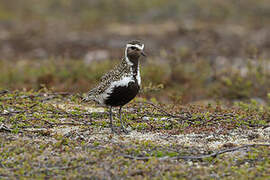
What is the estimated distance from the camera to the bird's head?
6391 millimetres

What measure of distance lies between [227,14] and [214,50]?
836 cm

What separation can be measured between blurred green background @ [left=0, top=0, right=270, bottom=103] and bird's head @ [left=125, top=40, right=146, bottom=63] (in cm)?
244

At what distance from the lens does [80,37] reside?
889 inches

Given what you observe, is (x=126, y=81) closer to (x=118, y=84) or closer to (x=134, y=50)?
(x=118, y=84)

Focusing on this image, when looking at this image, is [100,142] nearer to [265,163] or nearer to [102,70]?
[265,163]

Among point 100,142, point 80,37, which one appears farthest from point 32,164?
point 80,37

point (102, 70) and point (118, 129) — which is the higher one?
point (102, 70)

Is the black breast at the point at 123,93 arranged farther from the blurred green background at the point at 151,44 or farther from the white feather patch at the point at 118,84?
the blurred green background at the point at 151,44

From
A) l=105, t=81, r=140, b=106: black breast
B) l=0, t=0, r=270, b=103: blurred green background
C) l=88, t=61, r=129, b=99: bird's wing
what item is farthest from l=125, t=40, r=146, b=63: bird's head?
l=0, t=0, r=270, b=103: blurred green background

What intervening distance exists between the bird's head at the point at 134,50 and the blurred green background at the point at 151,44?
2.44 metres

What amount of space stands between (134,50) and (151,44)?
1461 cm

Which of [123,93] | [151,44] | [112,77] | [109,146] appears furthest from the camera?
[151,44]

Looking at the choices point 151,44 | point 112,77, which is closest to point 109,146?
point 112,77

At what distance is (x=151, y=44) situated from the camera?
2089cm
